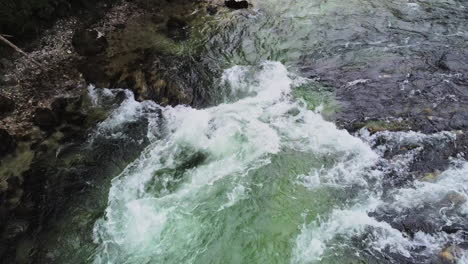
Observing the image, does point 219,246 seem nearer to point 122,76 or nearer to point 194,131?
point 194,131

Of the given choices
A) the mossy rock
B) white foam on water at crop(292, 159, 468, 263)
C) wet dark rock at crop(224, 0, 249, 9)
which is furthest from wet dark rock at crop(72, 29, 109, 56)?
white foam on water at crop(292, 159, 468, 263)

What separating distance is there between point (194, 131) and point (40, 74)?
17.9 feet

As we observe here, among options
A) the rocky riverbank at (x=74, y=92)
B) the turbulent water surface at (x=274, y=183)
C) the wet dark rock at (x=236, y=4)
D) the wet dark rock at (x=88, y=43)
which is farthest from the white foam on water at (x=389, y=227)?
the wet dark rock at (x=236, y=4)

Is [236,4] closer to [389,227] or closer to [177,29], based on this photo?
[177,29]

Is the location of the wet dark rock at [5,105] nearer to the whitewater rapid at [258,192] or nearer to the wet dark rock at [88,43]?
the whitewater rapid at [258,192]

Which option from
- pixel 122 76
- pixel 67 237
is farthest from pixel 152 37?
pixel 67 237

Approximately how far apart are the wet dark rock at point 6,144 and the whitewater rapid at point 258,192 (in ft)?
6.50

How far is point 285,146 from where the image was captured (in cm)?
862

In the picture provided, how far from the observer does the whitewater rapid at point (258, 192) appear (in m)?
6.76

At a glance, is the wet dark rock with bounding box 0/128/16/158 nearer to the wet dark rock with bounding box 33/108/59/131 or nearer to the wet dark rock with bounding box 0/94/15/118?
the wet dark rock with bounding box 33/108/59/131

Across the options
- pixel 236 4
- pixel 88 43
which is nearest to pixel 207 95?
pixel 88 43

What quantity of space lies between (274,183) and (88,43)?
7.85m

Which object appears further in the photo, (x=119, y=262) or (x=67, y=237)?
(x=67, y=237)

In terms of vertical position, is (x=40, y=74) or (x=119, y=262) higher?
(x=40, y=74)
